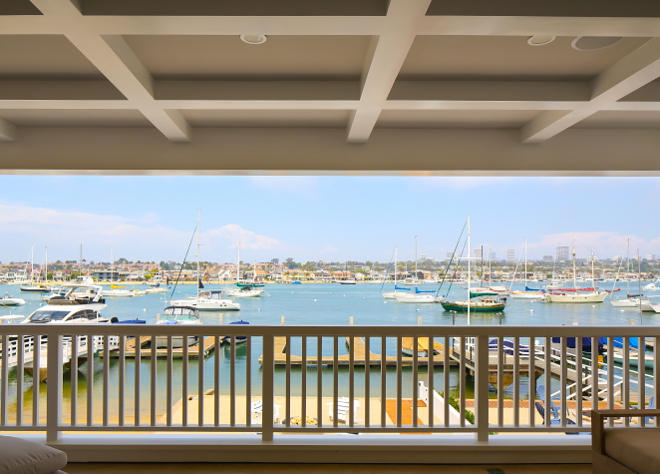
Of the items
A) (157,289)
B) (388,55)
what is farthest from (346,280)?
(388,55)

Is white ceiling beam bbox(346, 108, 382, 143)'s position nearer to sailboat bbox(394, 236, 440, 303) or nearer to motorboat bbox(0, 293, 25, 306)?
sailboat bbox(394, 236, 440, 303)

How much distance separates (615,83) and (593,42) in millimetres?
355

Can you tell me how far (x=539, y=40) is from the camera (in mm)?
2018

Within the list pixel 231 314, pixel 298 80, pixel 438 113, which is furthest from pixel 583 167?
pixel 231 314

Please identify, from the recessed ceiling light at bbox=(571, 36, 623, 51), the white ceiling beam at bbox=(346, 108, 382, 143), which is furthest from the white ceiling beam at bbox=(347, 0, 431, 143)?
the recessed ceiling light at bbox=(571, 36, 623, 51)

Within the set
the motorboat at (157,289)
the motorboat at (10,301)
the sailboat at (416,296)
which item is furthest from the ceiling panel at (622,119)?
the motorboat at (10,301)

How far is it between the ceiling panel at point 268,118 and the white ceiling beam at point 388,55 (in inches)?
9.9

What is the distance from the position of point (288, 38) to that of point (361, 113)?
2.48 ft

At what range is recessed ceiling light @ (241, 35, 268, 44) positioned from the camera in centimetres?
199

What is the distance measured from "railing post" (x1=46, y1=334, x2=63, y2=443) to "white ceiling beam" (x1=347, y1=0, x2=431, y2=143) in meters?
2.31

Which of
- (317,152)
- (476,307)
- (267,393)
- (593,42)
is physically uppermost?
(593,42)

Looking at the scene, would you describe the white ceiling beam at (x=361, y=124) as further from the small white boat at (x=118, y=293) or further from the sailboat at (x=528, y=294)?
the small white boat at (x=118, y=293)

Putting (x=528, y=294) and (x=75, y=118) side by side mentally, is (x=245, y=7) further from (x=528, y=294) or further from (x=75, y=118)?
(x=528, y=294)

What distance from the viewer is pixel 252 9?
5.28ft
